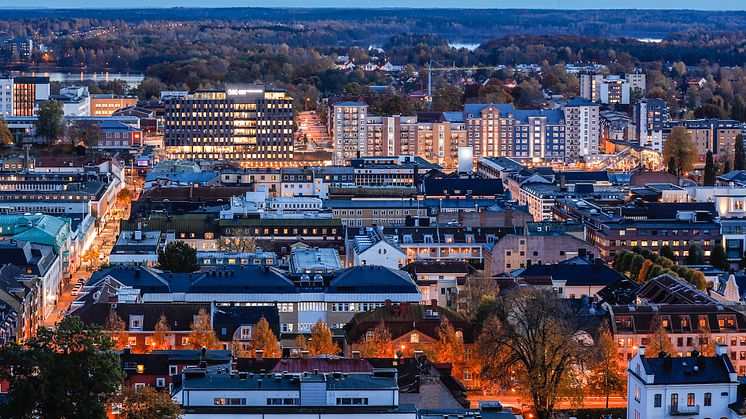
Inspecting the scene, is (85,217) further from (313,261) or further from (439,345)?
(439,345)

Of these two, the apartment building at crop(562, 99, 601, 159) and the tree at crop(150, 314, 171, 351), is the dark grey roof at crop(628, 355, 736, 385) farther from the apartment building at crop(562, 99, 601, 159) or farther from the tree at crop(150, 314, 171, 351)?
the apartment building at crop(562, 99, 601, 159)

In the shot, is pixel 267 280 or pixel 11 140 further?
pixel 11 140

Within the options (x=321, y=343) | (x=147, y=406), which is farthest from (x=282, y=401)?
(x=321, y=343)

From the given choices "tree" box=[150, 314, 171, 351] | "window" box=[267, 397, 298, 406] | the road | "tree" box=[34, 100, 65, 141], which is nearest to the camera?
"window" box=[267, 397, 298, 406]

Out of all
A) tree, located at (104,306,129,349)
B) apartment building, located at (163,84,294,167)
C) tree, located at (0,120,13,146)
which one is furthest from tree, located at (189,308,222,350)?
tree, located at (0,120,13,146)

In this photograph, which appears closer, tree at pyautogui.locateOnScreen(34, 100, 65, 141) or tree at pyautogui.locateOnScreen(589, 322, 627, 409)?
tree at pyautogui.locateOnScreen(589, 322, 627, 409)

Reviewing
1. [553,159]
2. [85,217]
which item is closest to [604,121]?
[553,159]
